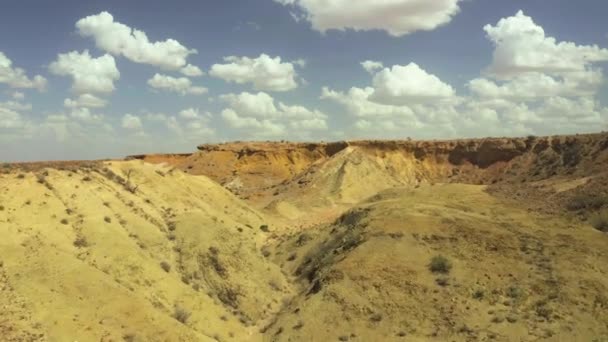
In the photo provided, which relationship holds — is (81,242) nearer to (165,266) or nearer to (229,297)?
(165,266)

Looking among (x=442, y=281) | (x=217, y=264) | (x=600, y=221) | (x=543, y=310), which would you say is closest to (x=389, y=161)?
(x=600, y=221)

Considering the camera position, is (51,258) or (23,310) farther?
(51,258)

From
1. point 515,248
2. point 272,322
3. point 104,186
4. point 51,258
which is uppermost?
point 104,186

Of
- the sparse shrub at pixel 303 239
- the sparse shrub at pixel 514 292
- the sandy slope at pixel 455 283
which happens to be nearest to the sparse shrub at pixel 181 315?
the sandy slope at pixel 455 283

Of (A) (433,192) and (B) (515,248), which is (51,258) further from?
(A) (433,192)

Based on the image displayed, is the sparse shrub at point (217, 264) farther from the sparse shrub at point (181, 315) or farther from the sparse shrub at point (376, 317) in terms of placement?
the sparse shrub at point (376, 317)

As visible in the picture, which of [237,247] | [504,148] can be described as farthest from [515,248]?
[504,148]

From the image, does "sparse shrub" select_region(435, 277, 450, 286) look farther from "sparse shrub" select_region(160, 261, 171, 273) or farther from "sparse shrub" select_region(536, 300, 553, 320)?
"sparse shrub" select_region(160, 261, 171, 273)

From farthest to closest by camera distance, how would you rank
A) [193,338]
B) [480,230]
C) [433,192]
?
[433,192] < [480,230] < [193,338]
